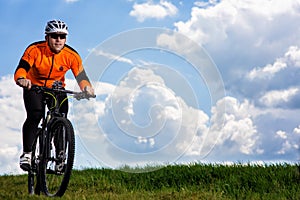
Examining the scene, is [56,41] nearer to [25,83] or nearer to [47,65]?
[47,65]

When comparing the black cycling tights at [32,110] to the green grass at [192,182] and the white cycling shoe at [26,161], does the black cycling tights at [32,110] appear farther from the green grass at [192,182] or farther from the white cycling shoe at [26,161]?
the green grass at [192,182]

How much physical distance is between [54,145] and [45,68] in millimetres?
1198

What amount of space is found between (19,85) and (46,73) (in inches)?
20.6

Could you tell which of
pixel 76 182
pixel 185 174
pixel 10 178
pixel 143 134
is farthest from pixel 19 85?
pixel 10 178

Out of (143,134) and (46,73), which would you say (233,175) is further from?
(46,73)

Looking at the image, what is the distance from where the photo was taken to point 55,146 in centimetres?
731

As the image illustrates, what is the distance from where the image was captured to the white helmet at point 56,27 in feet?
24.1

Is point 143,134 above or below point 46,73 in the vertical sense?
below

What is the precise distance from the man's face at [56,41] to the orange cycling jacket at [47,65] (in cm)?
10

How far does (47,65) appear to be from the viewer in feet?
25.1

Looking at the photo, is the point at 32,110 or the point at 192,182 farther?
the point at 192,182

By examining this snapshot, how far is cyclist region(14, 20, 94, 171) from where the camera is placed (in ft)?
24.6

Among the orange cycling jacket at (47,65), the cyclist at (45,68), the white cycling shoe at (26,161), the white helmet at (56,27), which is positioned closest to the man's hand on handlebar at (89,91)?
the cyclist at (45,68)

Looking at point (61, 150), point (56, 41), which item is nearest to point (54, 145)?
point (61, 150)
